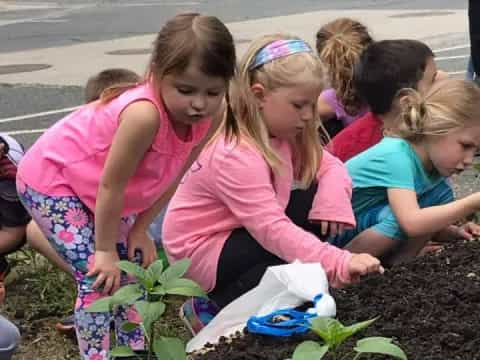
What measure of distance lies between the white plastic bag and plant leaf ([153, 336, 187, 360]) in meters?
0.49

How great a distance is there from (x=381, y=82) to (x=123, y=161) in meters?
1.66

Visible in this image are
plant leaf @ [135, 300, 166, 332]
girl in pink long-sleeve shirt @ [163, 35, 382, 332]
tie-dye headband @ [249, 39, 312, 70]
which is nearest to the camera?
plant leaf @ [135, 300, 166, 332]

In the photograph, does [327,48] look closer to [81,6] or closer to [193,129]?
[193,129]

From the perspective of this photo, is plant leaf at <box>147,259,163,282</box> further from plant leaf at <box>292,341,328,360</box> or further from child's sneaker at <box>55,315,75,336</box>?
child's sneaker at <box>55,315,75,336</box>

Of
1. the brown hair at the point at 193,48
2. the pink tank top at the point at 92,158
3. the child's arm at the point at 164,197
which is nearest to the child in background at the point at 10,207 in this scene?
the pink tank top at the point at 92,158

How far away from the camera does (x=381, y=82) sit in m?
4.40

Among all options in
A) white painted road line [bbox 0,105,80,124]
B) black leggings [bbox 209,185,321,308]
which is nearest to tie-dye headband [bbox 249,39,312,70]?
black leggings [bbox 209,185,321,308]

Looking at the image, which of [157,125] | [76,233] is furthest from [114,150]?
[76,233]

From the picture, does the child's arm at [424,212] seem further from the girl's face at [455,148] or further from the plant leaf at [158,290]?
the plant leaf at [158,290]

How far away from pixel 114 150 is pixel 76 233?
1.21 ft

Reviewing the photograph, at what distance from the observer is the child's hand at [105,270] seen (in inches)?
125

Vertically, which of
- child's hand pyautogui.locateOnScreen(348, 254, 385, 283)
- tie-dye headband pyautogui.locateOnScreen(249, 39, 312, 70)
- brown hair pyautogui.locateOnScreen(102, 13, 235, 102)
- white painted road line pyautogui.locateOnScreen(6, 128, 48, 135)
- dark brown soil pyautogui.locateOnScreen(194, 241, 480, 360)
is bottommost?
white painted road line pyautogui.locateOnScreen(6, 128, 48, 135)

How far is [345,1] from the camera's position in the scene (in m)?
18.5

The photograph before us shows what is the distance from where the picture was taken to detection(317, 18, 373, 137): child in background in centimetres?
479
